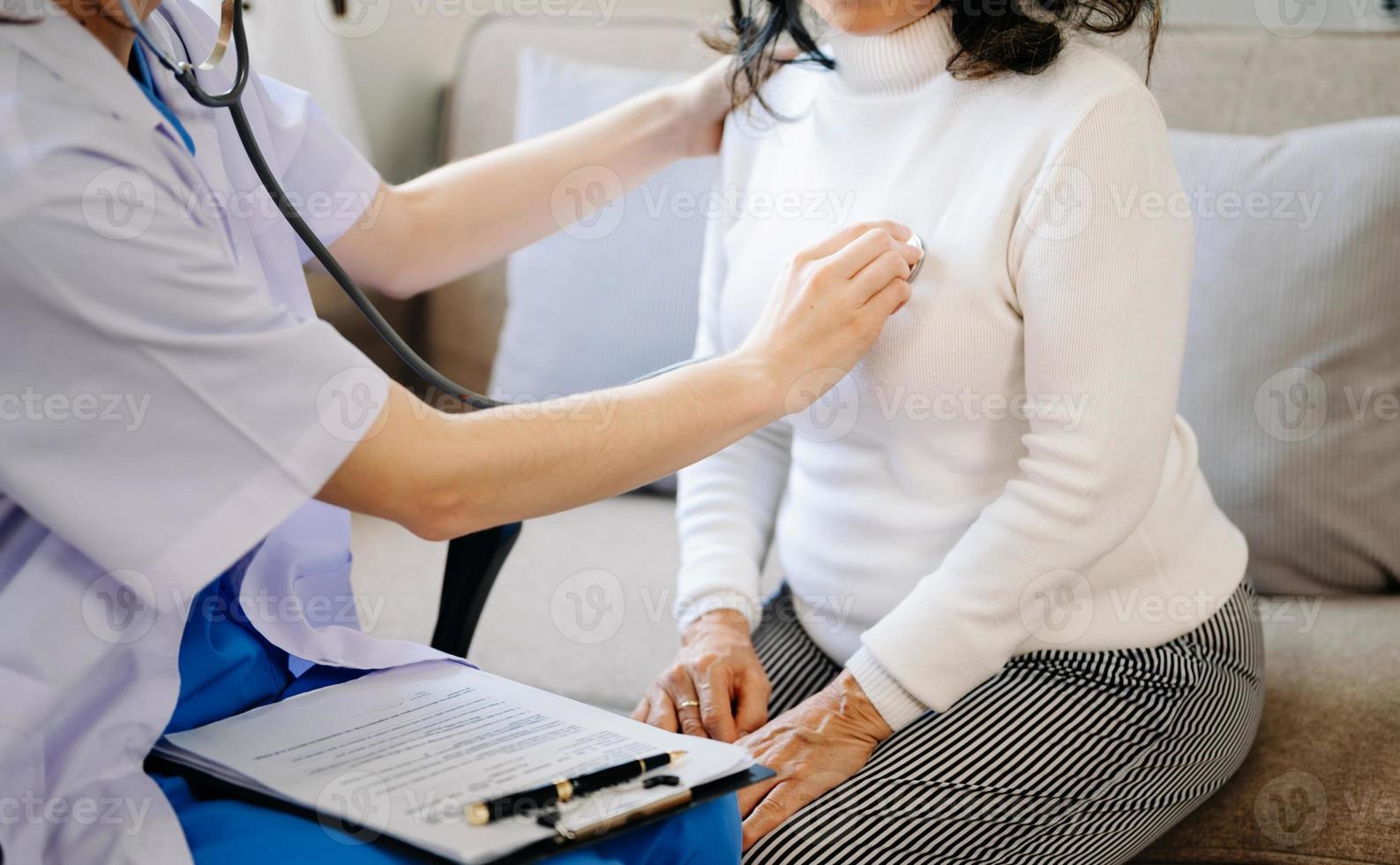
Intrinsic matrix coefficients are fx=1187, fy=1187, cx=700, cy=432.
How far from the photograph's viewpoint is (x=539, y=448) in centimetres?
78

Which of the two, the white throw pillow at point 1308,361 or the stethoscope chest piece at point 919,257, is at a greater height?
the stethoscope chest piece at point 919,257

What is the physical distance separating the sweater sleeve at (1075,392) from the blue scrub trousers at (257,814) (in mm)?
245

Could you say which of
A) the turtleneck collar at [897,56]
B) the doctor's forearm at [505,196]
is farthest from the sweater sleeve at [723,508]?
the turtleneck collar at [897,56]

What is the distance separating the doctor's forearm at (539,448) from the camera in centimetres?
73

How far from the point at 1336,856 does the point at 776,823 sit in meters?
0.49

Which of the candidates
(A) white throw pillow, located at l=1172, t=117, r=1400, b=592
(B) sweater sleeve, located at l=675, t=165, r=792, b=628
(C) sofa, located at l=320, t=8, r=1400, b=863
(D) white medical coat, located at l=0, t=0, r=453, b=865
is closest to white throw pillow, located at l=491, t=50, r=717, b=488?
(C) sofa, located at l=320, t=8, r=1400, b=863

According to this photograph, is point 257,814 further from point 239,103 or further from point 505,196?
point 505,196

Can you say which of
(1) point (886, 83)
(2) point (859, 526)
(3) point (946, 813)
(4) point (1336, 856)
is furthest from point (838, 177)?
(4) point (1336, 856)

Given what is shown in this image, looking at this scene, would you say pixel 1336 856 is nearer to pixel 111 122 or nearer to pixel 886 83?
pixel 886 83

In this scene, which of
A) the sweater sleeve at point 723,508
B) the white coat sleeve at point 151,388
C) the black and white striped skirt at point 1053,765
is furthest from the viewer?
the sweater sleeve at point 723,508

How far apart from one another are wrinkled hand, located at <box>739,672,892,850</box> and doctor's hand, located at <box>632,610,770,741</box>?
0.17 ft

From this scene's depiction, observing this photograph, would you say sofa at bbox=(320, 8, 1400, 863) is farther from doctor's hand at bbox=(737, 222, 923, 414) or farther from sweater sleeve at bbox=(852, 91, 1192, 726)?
doctor's hand at bbox=(737, 222, 923, 414)

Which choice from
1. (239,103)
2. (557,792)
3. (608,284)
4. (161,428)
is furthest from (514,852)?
(608,284)

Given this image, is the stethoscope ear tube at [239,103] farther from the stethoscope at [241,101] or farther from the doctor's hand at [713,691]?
the doctor's hand at [713,691]
